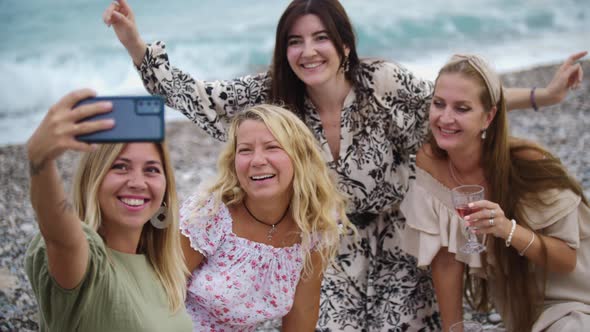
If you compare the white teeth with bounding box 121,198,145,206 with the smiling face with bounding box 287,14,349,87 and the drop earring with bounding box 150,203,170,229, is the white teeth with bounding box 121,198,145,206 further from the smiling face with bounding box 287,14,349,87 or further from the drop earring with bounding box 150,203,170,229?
the smiling face with bounding box 287,14,349,87

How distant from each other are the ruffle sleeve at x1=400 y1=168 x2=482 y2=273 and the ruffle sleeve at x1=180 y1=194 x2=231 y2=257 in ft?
4.44

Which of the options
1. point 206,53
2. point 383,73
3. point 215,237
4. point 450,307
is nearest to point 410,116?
point 383,73

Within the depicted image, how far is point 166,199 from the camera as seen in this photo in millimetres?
Answer: 3309

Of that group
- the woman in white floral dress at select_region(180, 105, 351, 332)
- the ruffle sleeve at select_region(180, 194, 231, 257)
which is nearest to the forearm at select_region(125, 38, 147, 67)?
the woman in white floral dress at select_region(180, 105, 351, 332)

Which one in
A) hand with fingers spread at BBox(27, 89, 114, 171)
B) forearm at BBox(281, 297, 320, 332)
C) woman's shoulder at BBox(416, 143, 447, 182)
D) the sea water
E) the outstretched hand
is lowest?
forearm at BBox(281, 297, 320, 332)

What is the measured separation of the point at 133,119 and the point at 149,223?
1128mm

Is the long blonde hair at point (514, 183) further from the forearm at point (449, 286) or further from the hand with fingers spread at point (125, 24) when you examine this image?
the hand with fingers spread at point (125, 24)

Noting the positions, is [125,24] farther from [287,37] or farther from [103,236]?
[103,236]

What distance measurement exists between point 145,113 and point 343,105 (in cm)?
281

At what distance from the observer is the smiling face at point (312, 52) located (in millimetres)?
4750

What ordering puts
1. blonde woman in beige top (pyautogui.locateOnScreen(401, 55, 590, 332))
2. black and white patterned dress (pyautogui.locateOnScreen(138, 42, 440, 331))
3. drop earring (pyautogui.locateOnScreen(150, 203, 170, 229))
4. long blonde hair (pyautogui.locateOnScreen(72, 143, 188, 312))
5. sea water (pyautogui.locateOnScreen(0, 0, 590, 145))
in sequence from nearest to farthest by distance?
long blonde hair (pyautogui.locateOnScreen(72, 143, 188, 312)), drop earring (pyautogui.locateOnScreen(150, 203, 170, 229)), blonde woman in beige top (pyautogui.locateOnScreen(401, 55, 590, 332)), black and white patterned dress (pyautogui.locateOnScreen(138, 42, 440, 331)), sea water (pyautogui.locateOnScreen(0, 0, 590, 145))

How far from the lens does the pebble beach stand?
18.3ft

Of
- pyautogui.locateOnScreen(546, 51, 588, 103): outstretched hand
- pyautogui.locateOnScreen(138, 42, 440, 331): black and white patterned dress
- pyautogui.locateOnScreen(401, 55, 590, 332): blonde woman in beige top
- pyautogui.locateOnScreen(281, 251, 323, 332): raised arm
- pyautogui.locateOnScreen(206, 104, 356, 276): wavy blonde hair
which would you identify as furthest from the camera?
pyautogui.locateOnScreen(546, 51, 588, 103): outstretched hand

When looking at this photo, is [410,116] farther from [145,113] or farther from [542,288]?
[145,113]
